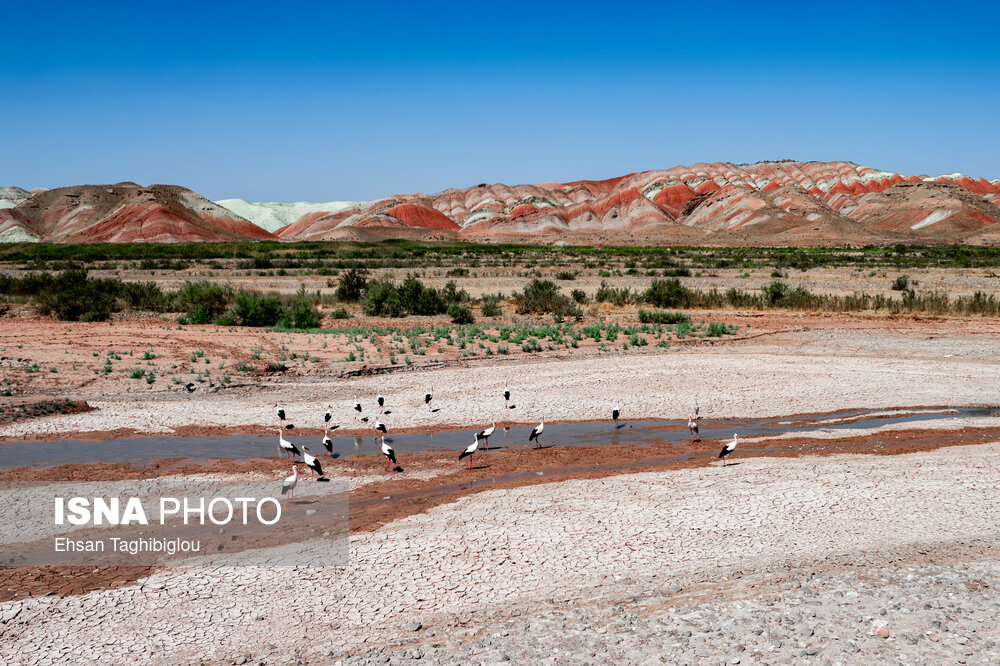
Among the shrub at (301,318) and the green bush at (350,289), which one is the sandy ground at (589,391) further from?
the green bush at (350,289)

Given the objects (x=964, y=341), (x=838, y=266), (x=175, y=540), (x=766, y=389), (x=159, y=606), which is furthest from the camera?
(x=838, y=266)

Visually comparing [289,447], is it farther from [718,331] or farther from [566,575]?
[718,331]

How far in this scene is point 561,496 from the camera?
1049 cm

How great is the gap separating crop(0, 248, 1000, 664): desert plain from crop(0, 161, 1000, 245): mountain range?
114038 millimetres

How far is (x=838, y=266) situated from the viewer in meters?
62.9

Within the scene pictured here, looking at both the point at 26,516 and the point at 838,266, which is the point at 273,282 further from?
the point at 838,266

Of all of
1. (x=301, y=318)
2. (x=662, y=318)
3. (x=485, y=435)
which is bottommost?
(x=485, y=435)

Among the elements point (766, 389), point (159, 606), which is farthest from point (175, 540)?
point (766, 389)

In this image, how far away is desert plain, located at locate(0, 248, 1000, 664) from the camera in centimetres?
670

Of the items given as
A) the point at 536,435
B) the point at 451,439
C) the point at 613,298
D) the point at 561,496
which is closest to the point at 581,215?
the point at 613,298

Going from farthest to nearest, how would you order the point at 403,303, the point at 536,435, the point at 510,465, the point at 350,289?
the point at 350,289 → the point at 403,303 → the point at 536,435 → the point at 510,465

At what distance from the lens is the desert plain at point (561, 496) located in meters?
6.70

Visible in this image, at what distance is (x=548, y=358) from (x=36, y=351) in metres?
15.7

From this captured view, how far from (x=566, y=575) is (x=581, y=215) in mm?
162837
